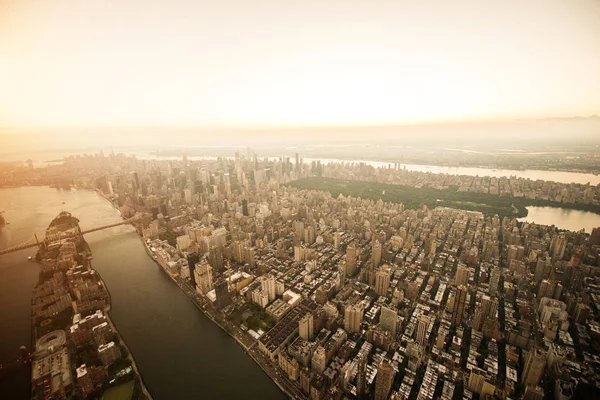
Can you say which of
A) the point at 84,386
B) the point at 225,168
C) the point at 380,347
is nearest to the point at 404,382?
the point at 380,347

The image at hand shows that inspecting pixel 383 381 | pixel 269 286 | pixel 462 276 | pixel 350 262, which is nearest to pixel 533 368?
pixel 383 381

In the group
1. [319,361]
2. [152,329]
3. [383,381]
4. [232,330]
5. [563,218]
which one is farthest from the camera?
[563,218]

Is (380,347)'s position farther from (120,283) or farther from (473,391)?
(120,283)

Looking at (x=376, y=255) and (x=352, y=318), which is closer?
(x=352, y=318)

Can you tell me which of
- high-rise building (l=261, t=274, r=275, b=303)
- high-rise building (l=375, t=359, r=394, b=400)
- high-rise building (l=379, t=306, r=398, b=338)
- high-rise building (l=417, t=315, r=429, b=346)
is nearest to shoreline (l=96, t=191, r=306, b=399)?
high-rise building (l=261, t=274, r=275, b=303)

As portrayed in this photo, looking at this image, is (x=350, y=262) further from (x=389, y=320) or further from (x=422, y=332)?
(x=422, y=332)

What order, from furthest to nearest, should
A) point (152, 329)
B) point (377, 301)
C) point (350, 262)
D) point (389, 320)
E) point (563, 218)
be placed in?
point (563, 218) → point (350, 262) → point (377, 301) → point (152, 329) → point (389, 320)

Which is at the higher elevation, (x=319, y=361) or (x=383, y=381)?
(x=383, y=381)
